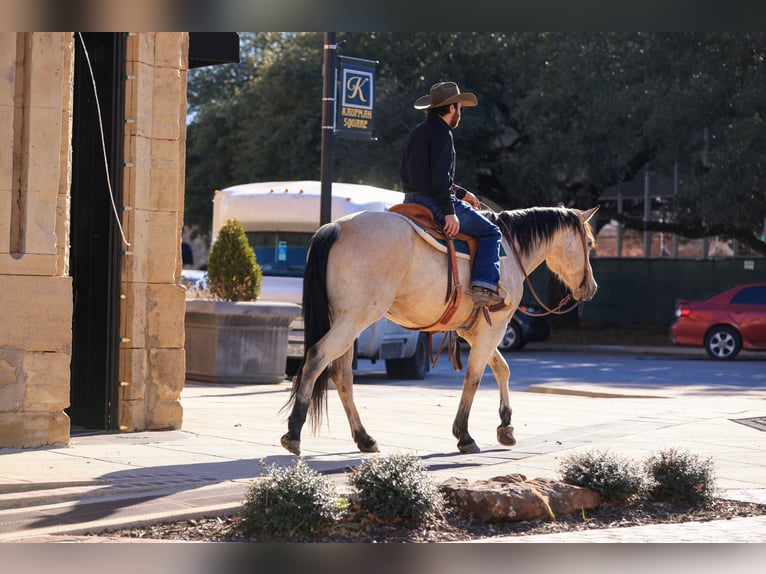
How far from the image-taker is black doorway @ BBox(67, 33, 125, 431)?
403 inches

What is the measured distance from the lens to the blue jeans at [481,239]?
31.3 ft

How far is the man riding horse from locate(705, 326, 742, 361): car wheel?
17.9 metres

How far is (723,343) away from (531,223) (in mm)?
17214

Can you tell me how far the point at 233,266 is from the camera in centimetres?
1622

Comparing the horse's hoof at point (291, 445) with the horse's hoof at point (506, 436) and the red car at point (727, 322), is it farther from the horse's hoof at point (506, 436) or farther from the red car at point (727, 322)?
the red car at point (727, 322)

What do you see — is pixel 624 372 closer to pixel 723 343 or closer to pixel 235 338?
pixel 723 343

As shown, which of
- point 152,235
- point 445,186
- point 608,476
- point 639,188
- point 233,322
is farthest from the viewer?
point 639,188

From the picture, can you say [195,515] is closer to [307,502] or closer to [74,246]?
[307,502]

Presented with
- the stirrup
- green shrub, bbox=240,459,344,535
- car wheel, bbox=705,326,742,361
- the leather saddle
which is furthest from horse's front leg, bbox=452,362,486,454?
car wheel, bbox=705,326,742,361

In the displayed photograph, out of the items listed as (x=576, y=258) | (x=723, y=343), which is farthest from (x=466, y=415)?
(x=723, y=343)

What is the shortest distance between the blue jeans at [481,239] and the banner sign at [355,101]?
26.4 ft

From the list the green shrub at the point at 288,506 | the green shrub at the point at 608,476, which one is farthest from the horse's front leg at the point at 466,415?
the green shrub at the point at 288,506

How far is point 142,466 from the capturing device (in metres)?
8.23

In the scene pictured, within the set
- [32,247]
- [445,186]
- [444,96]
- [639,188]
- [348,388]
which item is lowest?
[348,388]
